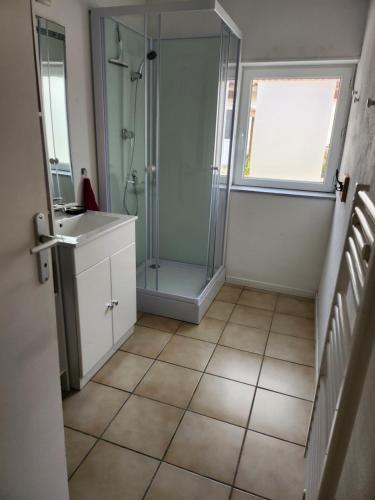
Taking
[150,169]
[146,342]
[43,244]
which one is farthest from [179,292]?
[43,244]

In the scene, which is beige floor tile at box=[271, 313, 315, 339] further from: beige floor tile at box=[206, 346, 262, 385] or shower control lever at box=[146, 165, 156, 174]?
shower control lever at box=[146, 165, 156, 174]

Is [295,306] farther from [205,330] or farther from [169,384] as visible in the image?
[169,384]

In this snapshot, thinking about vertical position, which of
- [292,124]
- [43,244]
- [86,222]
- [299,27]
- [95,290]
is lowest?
[95,290]

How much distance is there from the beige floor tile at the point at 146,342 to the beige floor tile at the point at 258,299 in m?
0.88

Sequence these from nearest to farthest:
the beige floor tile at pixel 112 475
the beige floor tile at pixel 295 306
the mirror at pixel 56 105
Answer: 1. the beige floor tile at pixel 112 475
2. the mirror at pixel 56 105
3. the beige floor tile at pixel 295 306

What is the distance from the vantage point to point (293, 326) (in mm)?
2730

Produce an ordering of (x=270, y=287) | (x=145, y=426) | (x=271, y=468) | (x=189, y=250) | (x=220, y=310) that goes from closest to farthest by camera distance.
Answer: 1. (x=271, y=468)
2. (x=145, y=426)
3. (x=220, y=310)
4. (x=270, y=287)
5. (x=189, y=250)

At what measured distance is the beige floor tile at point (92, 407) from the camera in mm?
1741

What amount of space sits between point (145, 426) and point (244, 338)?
1.04m

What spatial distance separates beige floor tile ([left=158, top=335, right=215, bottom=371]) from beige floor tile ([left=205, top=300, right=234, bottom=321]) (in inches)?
15.5

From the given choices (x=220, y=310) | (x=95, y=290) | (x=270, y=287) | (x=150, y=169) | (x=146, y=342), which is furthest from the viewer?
(x=270, y=287)

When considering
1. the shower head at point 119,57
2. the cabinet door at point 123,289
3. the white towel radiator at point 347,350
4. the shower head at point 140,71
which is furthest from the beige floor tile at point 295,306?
the shower head at point 119,57

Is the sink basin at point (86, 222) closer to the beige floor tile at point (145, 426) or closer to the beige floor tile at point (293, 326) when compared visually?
the beige floor tile at point (145, 426)

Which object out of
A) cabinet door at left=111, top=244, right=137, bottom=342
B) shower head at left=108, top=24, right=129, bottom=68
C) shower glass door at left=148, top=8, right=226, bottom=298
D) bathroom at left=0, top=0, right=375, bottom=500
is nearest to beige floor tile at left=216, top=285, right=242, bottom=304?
bathroom at left=0, top=0, right=375, bottom=500
